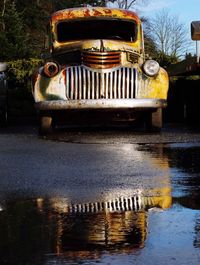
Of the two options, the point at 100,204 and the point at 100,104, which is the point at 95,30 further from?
the point at 100,204

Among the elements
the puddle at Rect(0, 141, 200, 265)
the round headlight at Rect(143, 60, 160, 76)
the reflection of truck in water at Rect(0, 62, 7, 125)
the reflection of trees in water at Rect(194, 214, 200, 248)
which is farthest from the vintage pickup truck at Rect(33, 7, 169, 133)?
the reflection of trees in water at Rect(194, 214, 200, 248)

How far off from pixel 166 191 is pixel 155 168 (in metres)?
1.65

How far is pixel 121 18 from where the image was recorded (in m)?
14.1

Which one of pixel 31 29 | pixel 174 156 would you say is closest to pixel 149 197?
pixel 174 156

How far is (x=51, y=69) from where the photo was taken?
1252cm

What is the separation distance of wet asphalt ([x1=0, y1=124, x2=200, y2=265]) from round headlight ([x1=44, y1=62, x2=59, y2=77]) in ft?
7.10

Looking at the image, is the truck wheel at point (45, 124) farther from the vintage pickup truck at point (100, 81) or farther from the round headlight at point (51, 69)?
the round headlight at point (51, 69)

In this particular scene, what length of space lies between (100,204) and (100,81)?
6.68 metres

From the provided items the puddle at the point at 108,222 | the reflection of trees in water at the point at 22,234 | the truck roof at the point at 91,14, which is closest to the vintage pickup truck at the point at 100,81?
the truck roof at the point at 91,14

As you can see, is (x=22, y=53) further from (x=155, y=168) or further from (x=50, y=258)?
(x=50, y=258)

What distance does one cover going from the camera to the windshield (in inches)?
548

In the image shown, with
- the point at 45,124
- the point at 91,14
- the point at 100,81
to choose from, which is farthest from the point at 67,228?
the point at 91,14

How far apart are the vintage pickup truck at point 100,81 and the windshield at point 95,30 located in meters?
0.14

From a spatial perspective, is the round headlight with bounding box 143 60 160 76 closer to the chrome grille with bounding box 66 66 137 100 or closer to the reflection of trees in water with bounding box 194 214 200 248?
the chrome grille with bounding box 66 66 137 100
